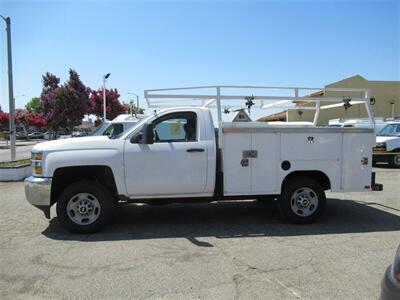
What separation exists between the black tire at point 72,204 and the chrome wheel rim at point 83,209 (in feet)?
0.05

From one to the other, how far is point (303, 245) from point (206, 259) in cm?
152

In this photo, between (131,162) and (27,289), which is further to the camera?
(131,162)

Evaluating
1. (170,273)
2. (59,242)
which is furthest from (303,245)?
(59,242)

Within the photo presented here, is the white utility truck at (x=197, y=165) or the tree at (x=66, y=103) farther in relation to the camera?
the tree at (x=66, y=103)

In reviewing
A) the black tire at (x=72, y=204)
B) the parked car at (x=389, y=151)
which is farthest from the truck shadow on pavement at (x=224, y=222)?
the parked car at (x=389, y=151)

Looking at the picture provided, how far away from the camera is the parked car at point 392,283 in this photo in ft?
8.72

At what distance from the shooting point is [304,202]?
709 centimetres

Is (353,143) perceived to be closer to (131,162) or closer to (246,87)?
(246,87)

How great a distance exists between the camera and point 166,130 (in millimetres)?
6883

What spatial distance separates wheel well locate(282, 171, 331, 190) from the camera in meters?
7.14

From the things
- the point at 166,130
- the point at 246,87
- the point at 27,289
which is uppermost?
the point at 246,87

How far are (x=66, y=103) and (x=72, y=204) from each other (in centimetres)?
3182

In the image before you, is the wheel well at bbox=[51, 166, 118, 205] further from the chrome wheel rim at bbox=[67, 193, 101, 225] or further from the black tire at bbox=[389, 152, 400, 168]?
the black tire at bbox=[389, 152, 400, 168]

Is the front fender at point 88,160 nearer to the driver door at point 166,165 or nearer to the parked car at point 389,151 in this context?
the driver door at point 166,165
